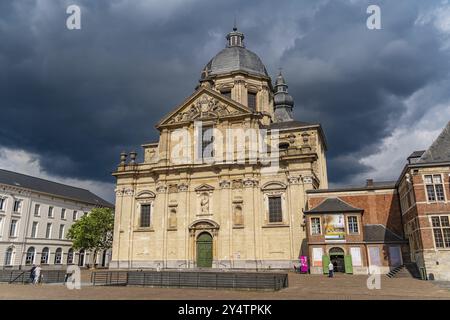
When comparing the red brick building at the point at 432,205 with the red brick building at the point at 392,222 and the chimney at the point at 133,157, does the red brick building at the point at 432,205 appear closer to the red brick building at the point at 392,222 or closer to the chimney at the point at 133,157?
the red brick building at the point at 392,222

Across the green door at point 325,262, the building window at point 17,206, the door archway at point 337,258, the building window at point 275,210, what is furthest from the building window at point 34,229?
the door archway at point 337,258

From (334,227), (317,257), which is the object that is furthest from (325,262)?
(334,227)

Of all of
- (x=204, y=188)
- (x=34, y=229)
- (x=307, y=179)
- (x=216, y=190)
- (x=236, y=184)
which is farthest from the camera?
(x=34, y=229)

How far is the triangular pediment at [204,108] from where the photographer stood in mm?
40438

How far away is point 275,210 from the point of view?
36.6 m

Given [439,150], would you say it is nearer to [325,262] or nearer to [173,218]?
[325,262]

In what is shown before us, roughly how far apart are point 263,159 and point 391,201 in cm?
1259

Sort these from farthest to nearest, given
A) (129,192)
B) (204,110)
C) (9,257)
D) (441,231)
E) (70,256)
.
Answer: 1. (70,256)
2. (9,257)
3. (129,192)
4. (204,110)
5. (441,231)

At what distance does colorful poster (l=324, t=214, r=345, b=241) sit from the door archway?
0.92m

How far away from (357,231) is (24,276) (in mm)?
25136

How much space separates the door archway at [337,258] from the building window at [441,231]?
7955 millimetres

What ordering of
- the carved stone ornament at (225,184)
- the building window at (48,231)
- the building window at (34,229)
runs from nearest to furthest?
the carved stone ornament at (225,184) < the building window at (34,229) < the building window at (48,231)

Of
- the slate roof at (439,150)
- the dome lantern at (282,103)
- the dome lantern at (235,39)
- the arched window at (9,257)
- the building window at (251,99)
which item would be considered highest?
the dome lantern at (235,39)
